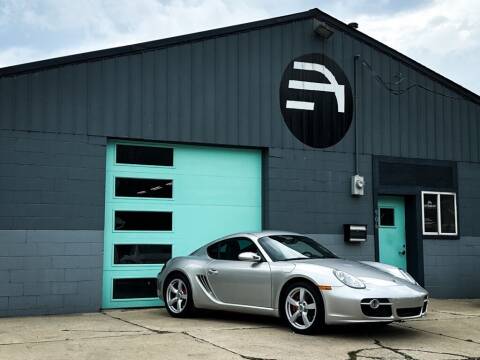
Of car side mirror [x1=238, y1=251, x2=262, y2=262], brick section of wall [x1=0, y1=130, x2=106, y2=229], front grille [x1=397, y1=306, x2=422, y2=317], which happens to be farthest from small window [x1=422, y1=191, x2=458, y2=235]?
brick section of wall [x1=0, y1=130, x2=106, y2=229]

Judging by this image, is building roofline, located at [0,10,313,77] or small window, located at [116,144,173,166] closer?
building roofline, located at [0,10,313,77]

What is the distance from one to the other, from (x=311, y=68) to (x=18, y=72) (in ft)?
18.9

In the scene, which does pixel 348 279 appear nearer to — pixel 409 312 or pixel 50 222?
pixel 409 312

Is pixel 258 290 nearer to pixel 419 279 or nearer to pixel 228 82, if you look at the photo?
pixel 228 82

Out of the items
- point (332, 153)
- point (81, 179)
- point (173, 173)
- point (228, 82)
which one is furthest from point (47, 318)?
point (332, 153)

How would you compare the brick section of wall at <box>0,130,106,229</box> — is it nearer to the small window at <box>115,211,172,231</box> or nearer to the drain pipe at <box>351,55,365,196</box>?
the small window at <box>115,211,172,231</box>

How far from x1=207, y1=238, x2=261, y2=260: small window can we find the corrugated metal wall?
281 centimetres

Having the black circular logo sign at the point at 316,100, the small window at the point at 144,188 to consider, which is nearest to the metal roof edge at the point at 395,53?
the black circular logo sign at the point at 316,100

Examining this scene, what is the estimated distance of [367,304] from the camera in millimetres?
7246

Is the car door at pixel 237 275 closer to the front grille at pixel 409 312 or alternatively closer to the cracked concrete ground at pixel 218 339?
the cracked concrete ground at pixel 218 339

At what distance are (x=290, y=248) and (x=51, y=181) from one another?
13.9 ft

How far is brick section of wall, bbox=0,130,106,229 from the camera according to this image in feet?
32.7

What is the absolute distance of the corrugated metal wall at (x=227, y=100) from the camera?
10.5m

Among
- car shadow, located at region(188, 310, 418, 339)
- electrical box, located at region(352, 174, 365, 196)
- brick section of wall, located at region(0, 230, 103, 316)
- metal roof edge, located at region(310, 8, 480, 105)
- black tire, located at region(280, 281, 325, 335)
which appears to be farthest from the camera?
metal roof edge, located at region(310, 8, 480, 105)
